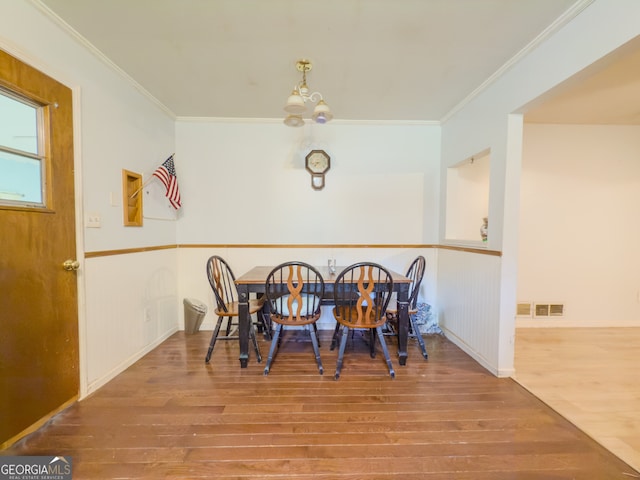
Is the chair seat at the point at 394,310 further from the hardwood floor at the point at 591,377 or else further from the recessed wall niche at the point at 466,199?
the recessed wall niche at the point at 466,199

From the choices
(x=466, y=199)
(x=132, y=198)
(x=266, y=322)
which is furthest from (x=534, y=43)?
(x=132, y=198)

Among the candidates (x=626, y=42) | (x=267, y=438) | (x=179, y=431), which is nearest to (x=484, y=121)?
(x=626, y=42)

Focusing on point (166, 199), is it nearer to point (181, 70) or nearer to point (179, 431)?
point (181, 70)

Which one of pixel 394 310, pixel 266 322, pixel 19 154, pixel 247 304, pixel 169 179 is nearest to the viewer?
pixel 19 154

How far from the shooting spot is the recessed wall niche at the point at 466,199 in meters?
2.96

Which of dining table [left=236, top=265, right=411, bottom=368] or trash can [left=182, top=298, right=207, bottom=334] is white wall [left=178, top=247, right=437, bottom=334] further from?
dining table [left=236, top=265, right=411, bottom=368]

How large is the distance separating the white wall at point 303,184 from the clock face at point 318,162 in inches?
3.3

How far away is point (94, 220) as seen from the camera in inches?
73.9

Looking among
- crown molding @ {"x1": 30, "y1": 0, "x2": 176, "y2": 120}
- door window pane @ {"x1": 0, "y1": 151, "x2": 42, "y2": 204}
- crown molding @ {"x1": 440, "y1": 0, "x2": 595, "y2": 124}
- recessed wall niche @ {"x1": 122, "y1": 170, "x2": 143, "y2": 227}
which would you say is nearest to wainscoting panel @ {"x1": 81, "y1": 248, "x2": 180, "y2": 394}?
recessed wall niche @ {"x1": 122, "y1": 170, "x2": 143, "y2": 227}

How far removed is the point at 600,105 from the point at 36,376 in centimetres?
479

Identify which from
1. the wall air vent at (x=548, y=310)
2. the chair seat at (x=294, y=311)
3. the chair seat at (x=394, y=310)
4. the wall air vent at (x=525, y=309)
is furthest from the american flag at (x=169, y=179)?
the wall air vent at (x=548, y=310)

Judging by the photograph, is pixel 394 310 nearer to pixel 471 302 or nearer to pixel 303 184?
pixel 471 302

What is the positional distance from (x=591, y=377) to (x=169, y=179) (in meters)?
3.98

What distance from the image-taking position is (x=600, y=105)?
245 cm
